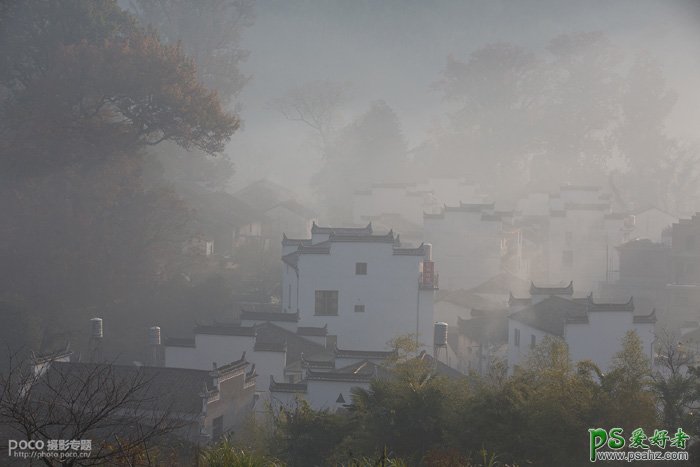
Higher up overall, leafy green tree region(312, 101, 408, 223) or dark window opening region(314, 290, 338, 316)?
leafy green tree region(312, 101, 408, 223)

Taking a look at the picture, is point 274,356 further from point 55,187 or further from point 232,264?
point 232,264

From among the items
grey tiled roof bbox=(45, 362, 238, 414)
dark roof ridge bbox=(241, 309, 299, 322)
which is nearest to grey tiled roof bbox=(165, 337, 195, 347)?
dark roof ridge bbox=(241, 309, 299, 322)

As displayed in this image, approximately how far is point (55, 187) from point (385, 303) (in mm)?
13721

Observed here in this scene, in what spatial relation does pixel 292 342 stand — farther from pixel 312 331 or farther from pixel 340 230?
pixel 340 230

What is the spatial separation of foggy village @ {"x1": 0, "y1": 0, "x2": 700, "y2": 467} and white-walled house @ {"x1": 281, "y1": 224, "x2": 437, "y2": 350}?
8cm

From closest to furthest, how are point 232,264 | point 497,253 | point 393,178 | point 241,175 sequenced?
1. point 497,253
2. point 232,264
3. point 393,178
4. point 241,175

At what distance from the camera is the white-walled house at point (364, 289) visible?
31719 mm

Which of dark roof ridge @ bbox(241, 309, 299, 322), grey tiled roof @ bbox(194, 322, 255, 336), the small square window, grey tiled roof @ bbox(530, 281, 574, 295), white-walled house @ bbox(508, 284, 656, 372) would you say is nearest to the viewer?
white-walled house @ bbox(508, 284, 656, 372)

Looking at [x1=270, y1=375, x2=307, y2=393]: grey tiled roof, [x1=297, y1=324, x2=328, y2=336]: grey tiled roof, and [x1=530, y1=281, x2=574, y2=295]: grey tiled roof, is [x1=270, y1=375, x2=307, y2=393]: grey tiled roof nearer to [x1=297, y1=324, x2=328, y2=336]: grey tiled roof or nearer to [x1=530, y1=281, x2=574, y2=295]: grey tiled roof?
[x1=297, y1=324, x2=328, y2=336]: grey tiled roof

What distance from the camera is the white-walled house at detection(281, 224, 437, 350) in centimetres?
3172

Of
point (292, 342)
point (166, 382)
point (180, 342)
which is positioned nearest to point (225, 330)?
point (180, 342)

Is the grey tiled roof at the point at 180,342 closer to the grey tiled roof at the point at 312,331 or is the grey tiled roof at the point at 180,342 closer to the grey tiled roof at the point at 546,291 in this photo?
the grey tiled roof at the point at 312,331

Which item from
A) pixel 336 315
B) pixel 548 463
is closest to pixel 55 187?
pixel 336 315

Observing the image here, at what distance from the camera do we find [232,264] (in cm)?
4678
